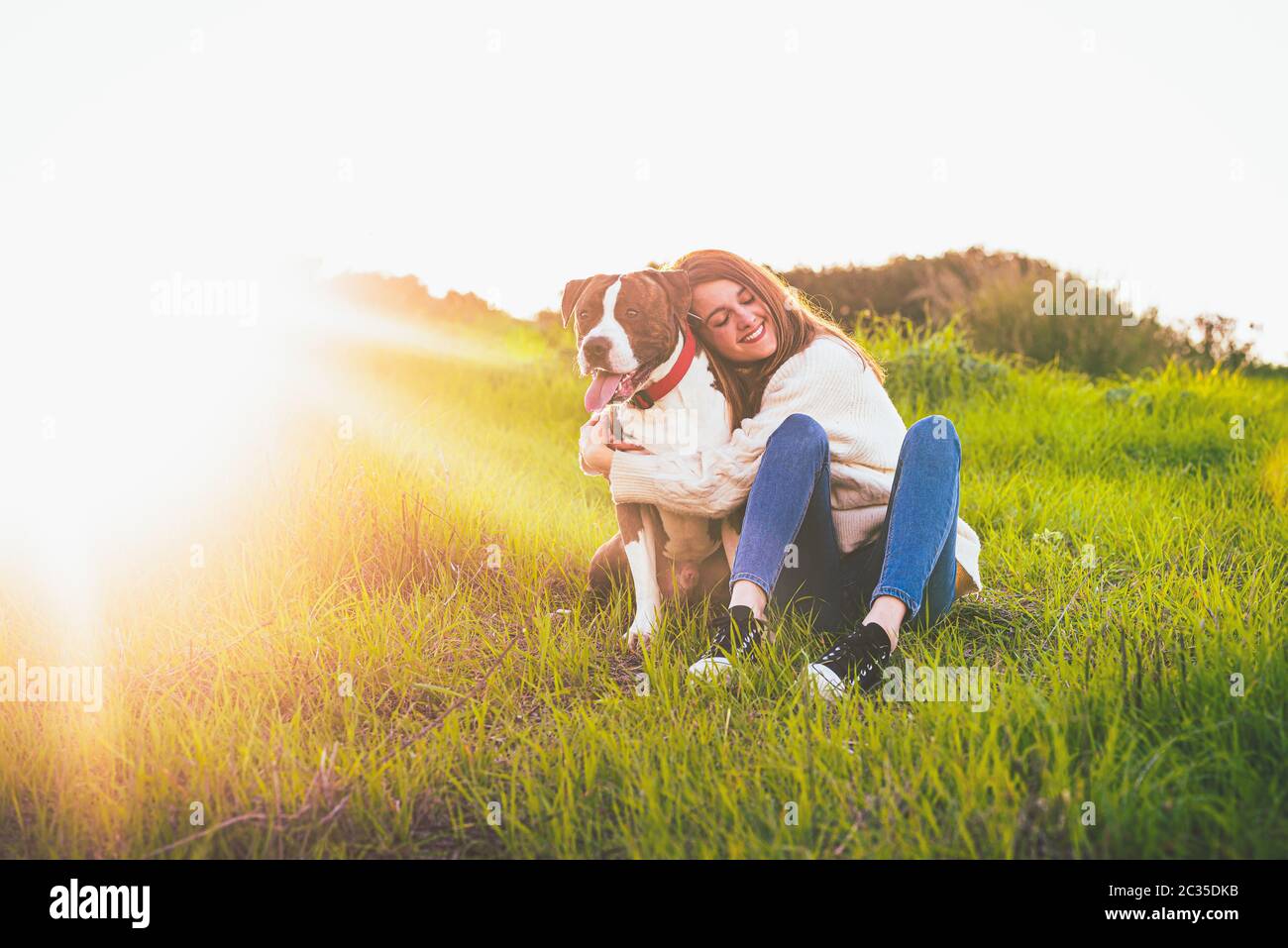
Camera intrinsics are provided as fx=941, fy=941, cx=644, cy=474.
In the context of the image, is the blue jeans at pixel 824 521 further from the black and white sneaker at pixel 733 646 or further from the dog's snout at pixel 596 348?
the dog's snout at pixel 596 348

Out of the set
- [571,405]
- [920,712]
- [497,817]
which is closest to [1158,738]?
[920,712]

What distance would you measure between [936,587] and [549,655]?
1142 mm

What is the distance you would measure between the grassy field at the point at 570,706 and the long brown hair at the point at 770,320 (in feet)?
2.40

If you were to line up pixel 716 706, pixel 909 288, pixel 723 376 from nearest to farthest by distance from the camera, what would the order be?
pixel 716 706, pixel 723 376, pixel 909 288

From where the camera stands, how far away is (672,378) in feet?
9.36

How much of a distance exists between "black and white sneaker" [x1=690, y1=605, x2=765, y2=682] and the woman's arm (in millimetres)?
381

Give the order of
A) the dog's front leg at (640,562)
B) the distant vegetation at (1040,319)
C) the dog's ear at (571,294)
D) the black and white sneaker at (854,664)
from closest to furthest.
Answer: the black and white sneaker at (854,664) < the dog's front leg at (640,562) < the dog's ear at (571,294) < the distant vegetation at (1040,319)

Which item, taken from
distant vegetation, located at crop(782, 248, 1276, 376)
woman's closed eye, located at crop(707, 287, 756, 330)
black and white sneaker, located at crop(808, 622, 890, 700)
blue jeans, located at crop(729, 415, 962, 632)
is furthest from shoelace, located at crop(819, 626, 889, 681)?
distant vegetation, located at crop(782, 248, 1276, 376)

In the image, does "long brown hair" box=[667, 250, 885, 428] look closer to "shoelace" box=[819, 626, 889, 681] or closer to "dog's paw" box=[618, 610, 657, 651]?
"dog's paw" box=[618, 610, 657, 651]

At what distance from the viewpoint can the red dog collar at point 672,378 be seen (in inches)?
112

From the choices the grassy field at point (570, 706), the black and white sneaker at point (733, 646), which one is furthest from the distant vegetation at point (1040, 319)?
the black and white sneaker at point (733, 646)

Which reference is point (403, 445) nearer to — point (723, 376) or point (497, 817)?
point (723, 376)

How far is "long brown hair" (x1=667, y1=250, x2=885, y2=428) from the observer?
2928 millimetres

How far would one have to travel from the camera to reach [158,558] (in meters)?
3.28
